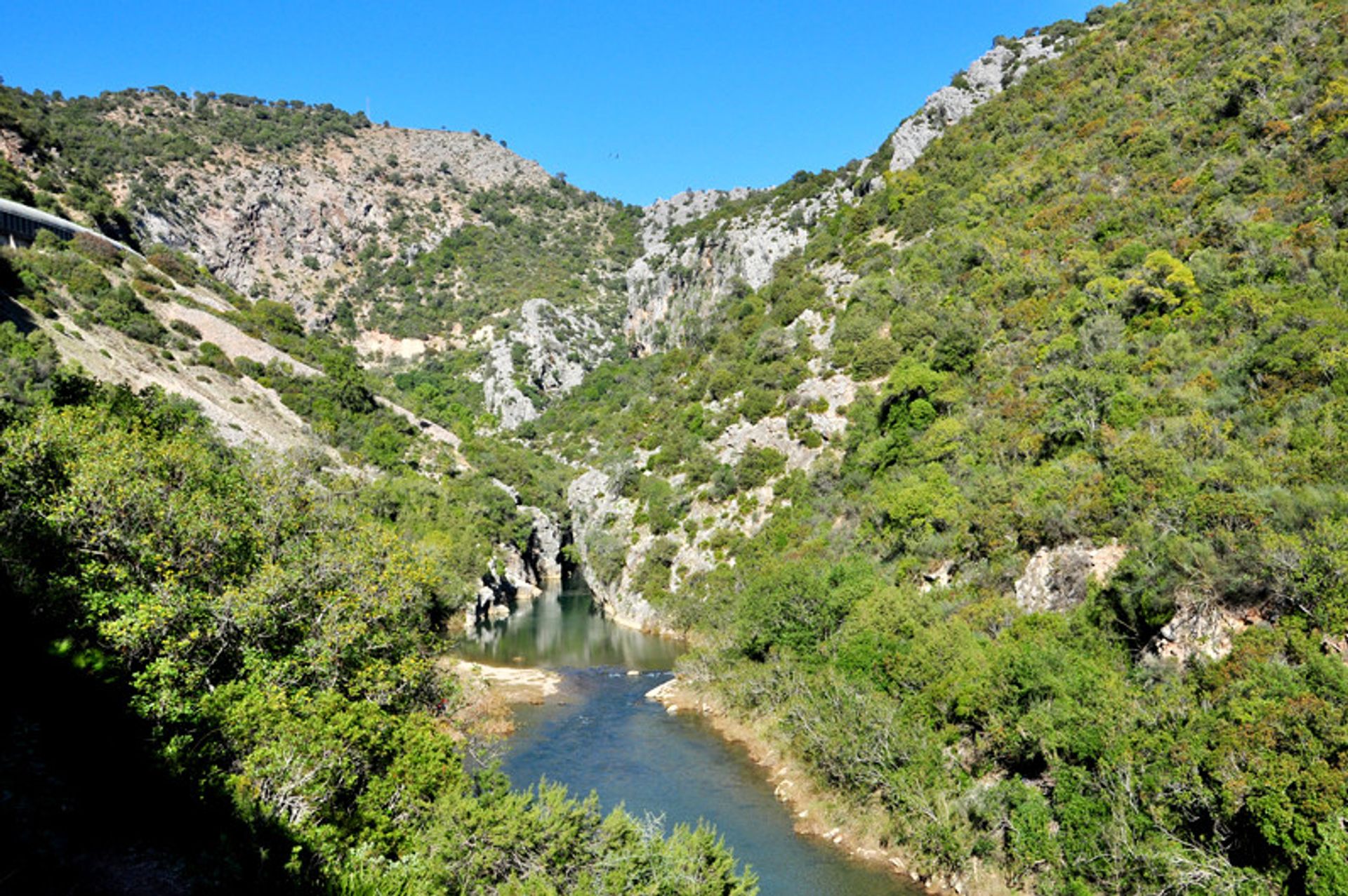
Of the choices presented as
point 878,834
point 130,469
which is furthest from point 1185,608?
point 130,469

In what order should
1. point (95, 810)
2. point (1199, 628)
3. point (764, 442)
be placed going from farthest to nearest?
point (764, 442) → point (1199, 628) → point (95, 810)

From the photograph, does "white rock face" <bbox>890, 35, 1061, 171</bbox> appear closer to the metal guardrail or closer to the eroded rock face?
the eroded rock face

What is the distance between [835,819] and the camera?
88.6ft

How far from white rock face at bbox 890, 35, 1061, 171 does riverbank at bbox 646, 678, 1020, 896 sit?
76.1 metres

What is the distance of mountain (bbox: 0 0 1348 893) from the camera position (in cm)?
2025

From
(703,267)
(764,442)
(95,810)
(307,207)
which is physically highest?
(307,207)

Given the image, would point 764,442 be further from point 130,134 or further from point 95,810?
point 130,134

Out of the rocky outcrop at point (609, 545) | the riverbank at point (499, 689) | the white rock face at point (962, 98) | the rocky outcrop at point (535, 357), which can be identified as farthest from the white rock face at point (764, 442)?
the rocky outcrop at point (535, 357)

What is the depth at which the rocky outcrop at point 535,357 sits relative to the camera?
120 m

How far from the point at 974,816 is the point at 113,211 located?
10567cm

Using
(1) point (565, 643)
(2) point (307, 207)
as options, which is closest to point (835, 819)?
(1) point (565, 643)

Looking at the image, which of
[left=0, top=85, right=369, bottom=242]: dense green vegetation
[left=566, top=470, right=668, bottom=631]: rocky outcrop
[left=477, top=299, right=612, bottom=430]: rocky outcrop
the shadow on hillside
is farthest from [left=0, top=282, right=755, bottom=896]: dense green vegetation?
[left=477, top=299, right=612, bottom=430]: rocky outcrop

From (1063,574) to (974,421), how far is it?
1753 centimetres

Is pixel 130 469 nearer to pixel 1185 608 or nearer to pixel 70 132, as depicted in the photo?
pixel 1185 608
